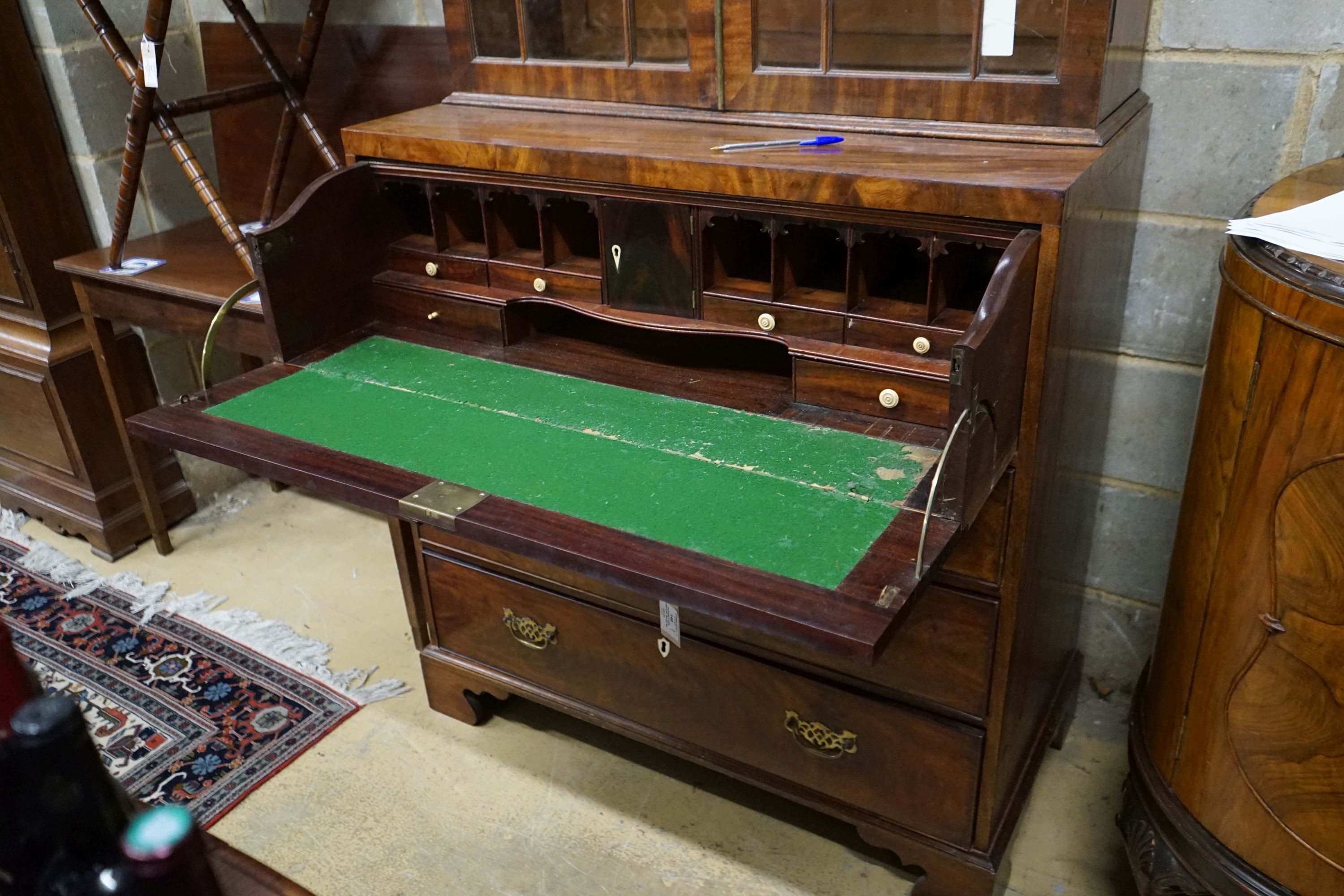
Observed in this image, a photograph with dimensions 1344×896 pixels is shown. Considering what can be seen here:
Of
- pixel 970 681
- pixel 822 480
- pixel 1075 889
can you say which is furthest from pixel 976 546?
pixel 1075 889

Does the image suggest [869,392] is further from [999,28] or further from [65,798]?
[65,798]

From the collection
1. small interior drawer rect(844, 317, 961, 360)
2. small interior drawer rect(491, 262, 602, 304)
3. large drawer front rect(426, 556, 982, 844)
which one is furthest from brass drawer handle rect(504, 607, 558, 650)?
small interior drawer rect(844, 317, 961, 360)

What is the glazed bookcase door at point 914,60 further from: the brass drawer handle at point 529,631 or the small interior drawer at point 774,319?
the brass drawer handle at point 529,631

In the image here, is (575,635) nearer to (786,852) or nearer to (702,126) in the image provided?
(786,852)

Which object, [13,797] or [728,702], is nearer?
[13,797]

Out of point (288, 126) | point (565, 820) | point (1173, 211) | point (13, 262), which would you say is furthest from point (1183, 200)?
point (13, 262)

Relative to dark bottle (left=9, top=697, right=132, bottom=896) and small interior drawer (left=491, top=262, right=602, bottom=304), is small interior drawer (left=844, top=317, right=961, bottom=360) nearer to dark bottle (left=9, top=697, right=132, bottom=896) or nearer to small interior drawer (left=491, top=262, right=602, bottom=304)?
small interior drawer (left=491, top=262, right=602, bottom=304)

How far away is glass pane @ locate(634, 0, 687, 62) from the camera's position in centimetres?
144

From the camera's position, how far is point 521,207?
5.07 ft

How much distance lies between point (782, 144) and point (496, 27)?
0.56 m

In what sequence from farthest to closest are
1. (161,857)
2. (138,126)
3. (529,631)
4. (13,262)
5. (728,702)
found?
(13,262)
(138,126)
(529,631)
(728,702)
(161,857)

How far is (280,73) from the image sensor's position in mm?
1992

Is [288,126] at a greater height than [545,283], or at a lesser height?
greater

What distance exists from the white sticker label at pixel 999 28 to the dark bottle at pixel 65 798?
1159 mm
